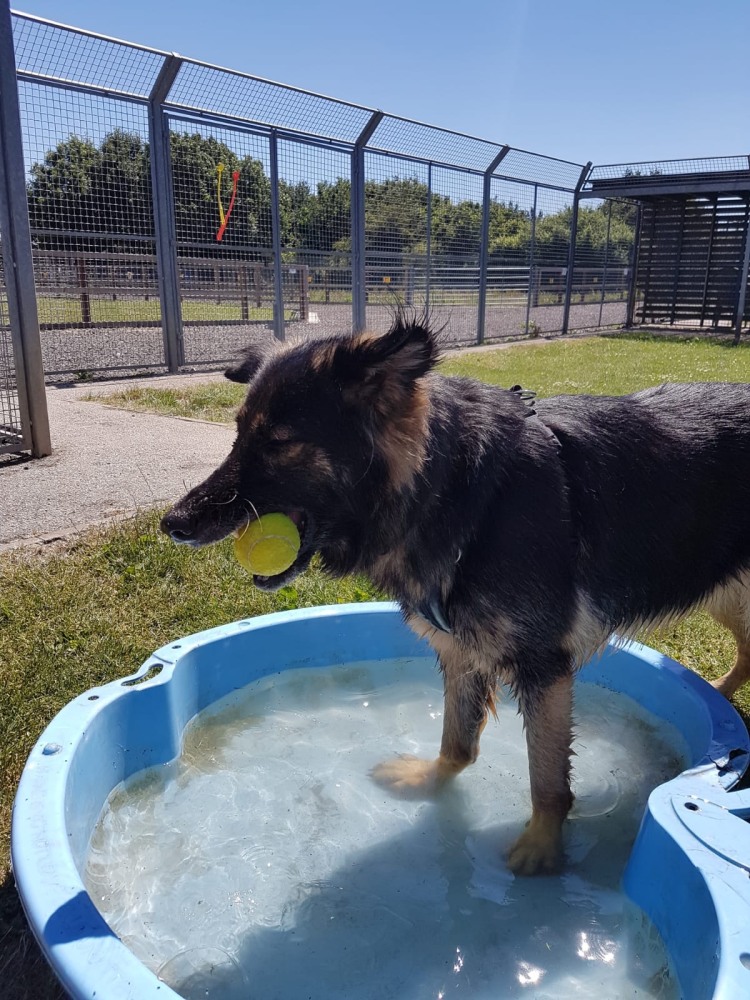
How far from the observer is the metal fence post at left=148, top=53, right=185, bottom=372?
1012 cm

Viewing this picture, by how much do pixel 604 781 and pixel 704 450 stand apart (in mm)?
1516

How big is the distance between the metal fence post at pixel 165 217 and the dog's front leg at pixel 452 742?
9334 mm

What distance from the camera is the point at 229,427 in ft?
26.8

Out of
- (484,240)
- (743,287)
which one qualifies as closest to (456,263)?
(484,240)

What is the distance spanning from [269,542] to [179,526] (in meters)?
0.29

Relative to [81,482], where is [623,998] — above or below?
below

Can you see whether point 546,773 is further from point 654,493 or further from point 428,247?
point 428,247

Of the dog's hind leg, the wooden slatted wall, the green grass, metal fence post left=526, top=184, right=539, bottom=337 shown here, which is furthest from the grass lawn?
the wooden slatted wall

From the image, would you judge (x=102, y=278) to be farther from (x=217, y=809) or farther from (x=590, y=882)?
(x=590, y=882)

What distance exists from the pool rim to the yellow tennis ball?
0.89m

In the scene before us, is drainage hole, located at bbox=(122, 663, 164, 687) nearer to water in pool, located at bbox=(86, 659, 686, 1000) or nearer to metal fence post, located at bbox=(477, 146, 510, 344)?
water in pool, located at bbox=(86, 659, 686, 1000)

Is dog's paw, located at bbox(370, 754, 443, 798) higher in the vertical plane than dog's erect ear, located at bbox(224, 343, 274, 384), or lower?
lower

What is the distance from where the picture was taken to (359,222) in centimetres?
1359

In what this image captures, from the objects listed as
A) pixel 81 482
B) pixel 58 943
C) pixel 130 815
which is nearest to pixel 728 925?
pixel 58 943
